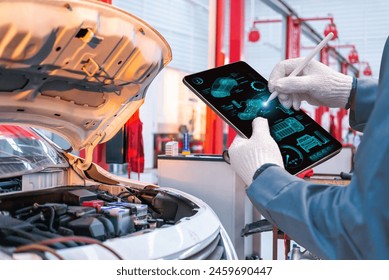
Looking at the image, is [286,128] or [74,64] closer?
[286,128]

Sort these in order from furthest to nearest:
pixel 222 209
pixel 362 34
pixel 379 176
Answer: pixel 362 34
pixel 222 209
pixel 379 176

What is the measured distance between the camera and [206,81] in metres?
1.50

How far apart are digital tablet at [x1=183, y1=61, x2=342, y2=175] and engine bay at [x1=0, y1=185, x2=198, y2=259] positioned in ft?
1.67

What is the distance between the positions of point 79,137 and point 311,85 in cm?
126

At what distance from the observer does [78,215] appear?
1542 mm

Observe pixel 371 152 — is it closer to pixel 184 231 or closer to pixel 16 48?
pixel 184 231

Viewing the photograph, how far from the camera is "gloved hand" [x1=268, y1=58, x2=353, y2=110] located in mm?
1431

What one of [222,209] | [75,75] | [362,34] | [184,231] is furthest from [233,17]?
[362,34]

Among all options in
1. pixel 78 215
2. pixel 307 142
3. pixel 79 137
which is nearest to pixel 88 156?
pixel 79 137

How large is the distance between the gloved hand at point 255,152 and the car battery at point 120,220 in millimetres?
479

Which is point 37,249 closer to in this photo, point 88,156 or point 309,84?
point 309,84

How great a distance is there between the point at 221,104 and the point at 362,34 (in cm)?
1087

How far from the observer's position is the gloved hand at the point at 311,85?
1431mm

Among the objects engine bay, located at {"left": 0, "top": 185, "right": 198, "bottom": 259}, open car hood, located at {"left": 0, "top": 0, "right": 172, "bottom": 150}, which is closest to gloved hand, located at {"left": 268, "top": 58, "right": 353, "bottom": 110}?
open car hood, located at {"left": 0, "top": 0, "right": 172, "bottom": 150}
